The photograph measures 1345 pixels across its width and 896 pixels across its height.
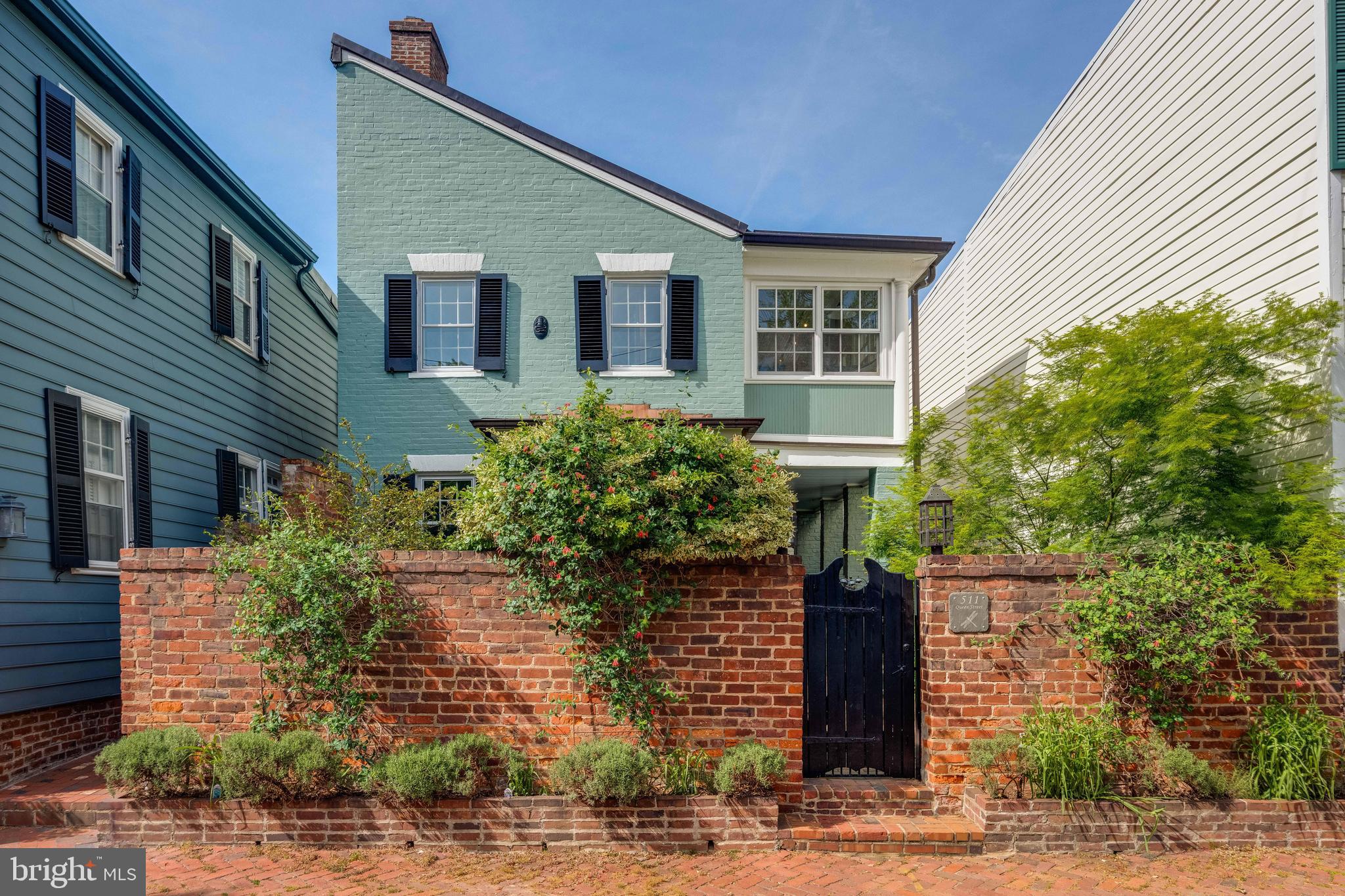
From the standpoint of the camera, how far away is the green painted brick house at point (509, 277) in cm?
1113

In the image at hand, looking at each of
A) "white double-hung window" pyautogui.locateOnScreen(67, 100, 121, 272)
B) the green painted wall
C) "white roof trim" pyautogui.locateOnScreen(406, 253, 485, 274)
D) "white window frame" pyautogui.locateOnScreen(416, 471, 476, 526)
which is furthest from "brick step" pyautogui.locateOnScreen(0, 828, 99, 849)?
"white roof trim" pyautogui.locateOnScreen(406, 253, 485, 274)

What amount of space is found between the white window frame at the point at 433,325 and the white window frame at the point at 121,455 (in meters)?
3.50

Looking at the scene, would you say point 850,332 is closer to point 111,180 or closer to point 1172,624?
point 1172,624

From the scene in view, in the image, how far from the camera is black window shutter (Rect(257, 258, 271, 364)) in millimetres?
11898

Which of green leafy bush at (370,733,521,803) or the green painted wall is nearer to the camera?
green leafy bush at (370,733,521,803)

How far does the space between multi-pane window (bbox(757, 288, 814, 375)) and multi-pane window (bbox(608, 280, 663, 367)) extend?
1613mm

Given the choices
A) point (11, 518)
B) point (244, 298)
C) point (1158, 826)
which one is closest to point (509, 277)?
point (244, 298)

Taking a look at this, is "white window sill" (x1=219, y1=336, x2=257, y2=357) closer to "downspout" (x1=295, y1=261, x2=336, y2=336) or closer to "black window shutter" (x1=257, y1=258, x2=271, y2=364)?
"black window shutter" (x1=257, y1=258, x2=271, y2=364)

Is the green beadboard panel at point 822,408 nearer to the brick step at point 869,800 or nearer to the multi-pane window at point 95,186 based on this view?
the brick step at point 869,800

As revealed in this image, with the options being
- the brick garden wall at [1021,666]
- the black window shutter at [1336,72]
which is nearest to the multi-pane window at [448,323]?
the brick garden wall at [1021,666]

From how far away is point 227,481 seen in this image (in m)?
10.8

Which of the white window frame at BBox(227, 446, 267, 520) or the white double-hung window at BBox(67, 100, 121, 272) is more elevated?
the white double-hung window at BBox(67, 100, 121, 272)

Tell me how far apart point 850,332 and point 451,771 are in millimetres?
8734

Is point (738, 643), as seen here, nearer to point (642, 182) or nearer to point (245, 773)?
point (245, 773)
